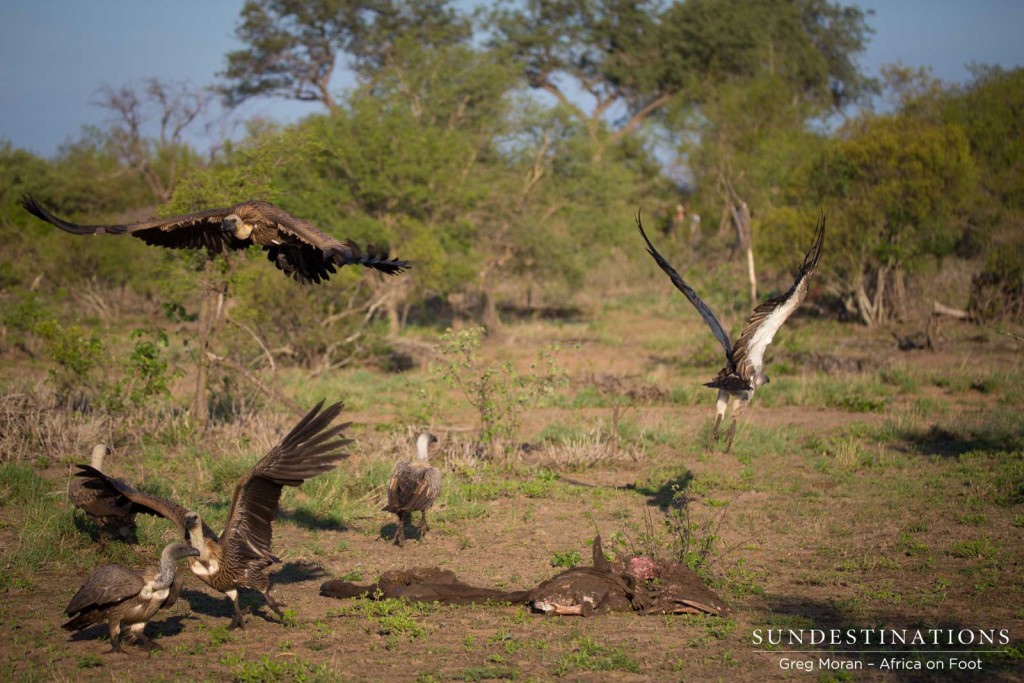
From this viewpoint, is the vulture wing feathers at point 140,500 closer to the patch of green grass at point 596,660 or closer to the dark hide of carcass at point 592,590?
the dark hide of carcass at point 592,590

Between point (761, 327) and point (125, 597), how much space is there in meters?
6.09

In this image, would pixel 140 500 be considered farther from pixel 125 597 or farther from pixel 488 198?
pixel 488 198

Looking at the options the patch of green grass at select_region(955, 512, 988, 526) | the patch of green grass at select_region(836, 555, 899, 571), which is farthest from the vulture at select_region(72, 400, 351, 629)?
the patch of green grass at select_region(955, 512, 988, 526)

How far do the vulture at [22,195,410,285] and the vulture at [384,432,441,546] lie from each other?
171cm

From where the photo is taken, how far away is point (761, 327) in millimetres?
9320

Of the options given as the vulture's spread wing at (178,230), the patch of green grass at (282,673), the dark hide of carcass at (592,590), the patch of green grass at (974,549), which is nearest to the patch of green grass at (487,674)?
the patch of green grass at (282,673)

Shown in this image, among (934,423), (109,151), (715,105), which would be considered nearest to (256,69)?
(109,151)

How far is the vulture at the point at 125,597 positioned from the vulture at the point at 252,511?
24 cm

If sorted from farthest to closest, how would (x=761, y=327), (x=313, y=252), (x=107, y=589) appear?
(x=761, y=327) → (x=313, y=252) → (x=107, y=589)

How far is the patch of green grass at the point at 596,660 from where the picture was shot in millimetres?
5355

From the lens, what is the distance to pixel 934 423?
476 inches

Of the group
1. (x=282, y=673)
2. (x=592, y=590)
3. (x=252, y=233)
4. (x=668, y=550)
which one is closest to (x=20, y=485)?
(x=252, y=233)

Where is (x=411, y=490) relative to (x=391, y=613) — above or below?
above

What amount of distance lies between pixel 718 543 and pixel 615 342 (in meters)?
12.8
